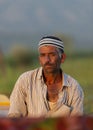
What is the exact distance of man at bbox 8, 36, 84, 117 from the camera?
2393mm

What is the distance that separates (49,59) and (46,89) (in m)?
0.15

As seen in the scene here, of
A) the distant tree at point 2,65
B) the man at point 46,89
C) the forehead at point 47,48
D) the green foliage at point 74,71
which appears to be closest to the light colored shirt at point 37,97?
the man at point 46,89

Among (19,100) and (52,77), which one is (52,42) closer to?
(52,77)

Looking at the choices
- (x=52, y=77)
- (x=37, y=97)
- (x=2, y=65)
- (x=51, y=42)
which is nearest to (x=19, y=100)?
(x=37, y=97)

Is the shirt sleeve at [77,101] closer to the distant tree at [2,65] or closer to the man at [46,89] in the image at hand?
the man at [46,89]

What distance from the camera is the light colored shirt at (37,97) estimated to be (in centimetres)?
238

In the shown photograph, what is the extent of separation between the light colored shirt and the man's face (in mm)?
57

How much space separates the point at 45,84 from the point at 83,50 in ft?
8.78

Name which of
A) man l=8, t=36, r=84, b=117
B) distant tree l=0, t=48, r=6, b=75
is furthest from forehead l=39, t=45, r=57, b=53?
distant tree l=0, t=48, r=6, b=75

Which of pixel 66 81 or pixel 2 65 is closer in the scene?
pixel 66 81

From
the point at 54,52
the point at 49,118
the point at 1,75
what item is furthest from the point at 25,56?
the point at 49,118

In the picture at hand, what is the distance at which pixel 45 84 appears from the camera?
2467mm

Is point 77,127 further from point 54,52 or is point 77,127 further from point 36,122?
point 54,52

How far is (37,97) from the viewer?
2.42m
